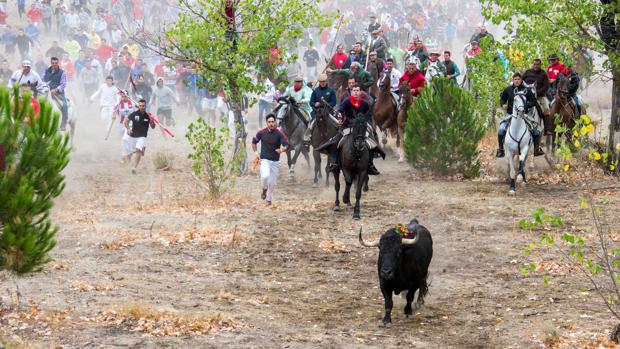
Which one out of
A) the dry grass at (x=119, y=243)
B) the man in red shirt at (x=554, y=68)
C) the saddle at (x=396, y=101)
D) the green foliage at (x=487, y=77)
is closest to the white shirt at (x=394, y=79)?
the saddle at (x=396, y=101)

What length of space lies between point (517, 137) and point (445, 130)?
260 cm

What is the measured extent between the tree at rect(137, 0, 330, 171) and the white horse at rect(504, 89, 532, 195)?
15.3 ft

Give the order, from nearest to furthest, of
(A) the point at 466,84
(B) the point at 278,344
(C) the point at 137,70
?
(B) the point at 278,344
(A) the point at 466,84
(C) the point at 137,70

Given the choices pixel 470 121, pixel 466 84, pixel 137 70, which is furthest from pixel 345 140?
pixel 137 70

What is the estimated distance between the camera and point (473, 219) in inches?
722

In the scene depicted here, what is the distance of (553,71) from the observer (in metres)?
24.1

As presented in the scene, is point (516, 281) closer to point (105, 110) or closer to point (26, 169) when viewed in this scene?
point (26, 169)

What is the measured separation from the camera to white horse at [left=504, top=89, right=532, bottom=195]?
2028 centimetres

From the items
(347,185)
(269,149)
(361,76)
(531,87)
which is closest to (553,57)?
(531,87)

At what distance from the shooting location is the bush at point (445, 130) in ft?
74.2

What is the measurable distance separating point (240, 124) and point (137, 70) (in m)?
14.3

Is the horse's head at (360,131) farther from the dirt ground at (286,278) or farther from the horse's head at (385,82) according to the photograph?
the horse's head at (385,82)

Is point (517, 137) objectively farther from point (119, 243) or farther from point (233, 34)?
point (119, 243)

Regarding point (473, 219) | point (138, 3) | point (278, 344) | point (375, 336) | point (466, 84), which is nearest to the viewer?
point (278, 344)
